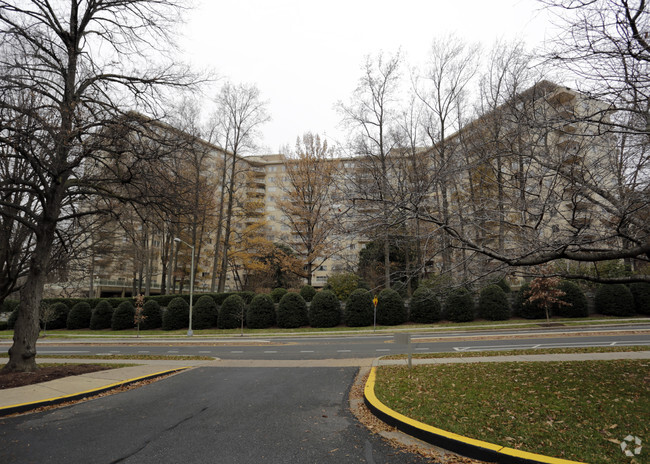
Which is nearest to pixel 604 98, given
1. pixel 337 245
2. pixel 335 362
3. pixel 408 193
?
pixel 408 193

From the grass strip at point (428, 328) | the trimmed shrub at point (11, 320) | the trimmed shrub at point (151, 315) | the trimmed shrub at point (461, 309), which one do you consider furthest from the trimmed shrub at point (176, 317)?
the trimmed shrub at point (461, 309)

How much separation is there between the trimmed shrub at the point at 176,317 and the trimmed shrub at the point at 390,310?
47.7 feet

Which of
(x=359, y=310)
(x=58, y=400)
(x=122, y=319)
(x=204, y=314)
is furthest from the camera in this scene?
(x=122, y=319)

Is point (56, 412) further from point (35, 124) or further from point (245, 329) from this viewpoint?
point (245, 329)

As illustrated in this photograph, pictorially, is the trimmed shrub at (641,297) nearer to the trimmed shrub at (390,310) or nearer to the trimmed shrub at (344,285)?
the trimmed shrub at (390,310)

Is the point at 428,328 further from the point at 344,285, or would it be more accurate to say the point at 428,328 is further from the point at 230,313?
the point at 230,313

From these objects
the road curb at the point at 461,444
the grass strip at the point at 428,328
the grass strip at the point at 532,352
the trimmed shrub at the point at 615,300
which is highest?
the trimmed shrub at the point at 615,300

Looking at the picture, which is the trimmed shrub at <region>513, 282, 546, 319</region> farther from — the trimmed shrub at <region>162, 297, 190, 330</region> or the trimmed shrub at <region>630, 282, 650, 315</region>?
the trimmed shrub at <region>162, 297, 190, 330</region>

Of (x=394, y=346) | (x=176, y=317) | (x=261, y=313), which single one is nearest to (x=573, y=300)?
(x=394, y=346)

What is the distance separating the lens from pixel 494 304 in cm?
2305

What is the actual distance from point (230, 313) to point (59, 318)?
1705cm

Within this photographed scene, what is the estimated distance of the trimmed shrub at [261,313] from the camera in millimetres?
25734

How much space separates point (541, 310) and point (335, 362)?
1656cm

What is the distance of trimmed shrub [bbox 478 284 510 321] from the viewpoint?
23.0 metres
